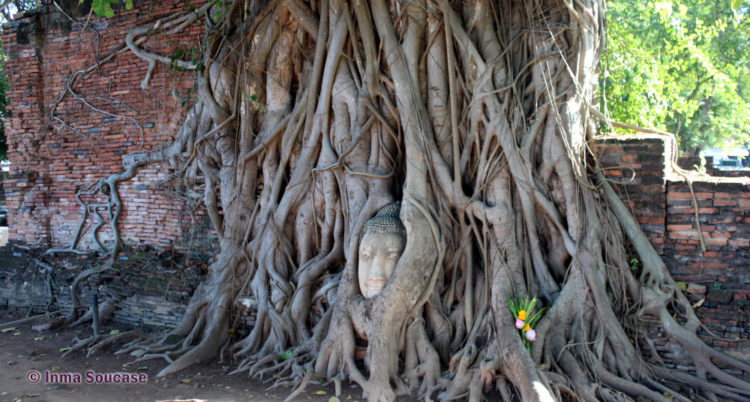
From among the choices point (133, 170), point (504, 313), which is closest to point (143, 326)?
point (133, 170)

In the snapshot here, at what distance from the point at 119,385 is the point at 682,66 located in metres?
9.67

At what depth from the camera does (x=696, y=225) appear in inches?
171

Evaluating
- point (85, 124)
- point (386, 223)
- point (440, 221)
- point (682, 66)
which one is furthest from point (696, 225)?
point (85, 124)

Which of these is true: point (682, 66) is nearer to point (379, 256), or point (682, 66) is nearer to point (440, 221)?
point (440, 221)

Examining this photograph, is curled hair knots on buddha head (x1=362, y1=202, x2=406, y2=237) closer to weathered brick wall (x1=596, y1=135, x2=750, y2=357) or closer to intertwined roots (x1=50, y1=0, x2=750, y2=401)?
intertwined roots (x1=50, y1=0, x2=750, y2=401)

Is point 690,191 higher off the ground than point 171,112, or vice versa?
point 171,112

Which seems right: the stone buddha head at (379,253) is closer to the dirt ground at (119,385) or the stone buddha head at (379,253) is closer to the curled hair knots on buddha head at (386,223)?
the curled hair knots on buddha head at (386,223)

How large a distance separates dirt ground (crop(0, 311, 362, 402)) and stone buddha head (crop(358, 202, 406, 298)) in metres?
0.84

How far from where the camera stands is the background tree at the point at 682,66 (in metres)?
7.15

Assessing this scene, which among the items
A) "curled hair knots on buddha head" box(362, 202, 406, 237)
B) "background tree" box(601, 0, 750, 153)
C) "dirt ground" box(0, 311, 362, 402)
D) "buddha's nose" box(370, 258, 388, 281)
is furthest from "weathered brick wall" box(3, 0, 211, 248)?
"background tree" box(601, 0, 750, 153)

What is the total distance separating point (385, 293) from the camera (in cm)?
428

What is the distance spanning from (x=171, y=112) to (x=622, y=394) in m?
5.59

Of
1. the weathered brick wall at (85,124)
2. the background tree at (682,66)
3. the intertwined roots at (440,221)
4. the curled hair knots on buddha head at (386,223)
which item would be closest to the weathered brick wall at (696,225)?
the intertwined roots at (440,221)

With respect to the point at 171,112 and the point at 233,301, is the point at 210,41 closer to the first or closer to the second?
the point at 171,112
